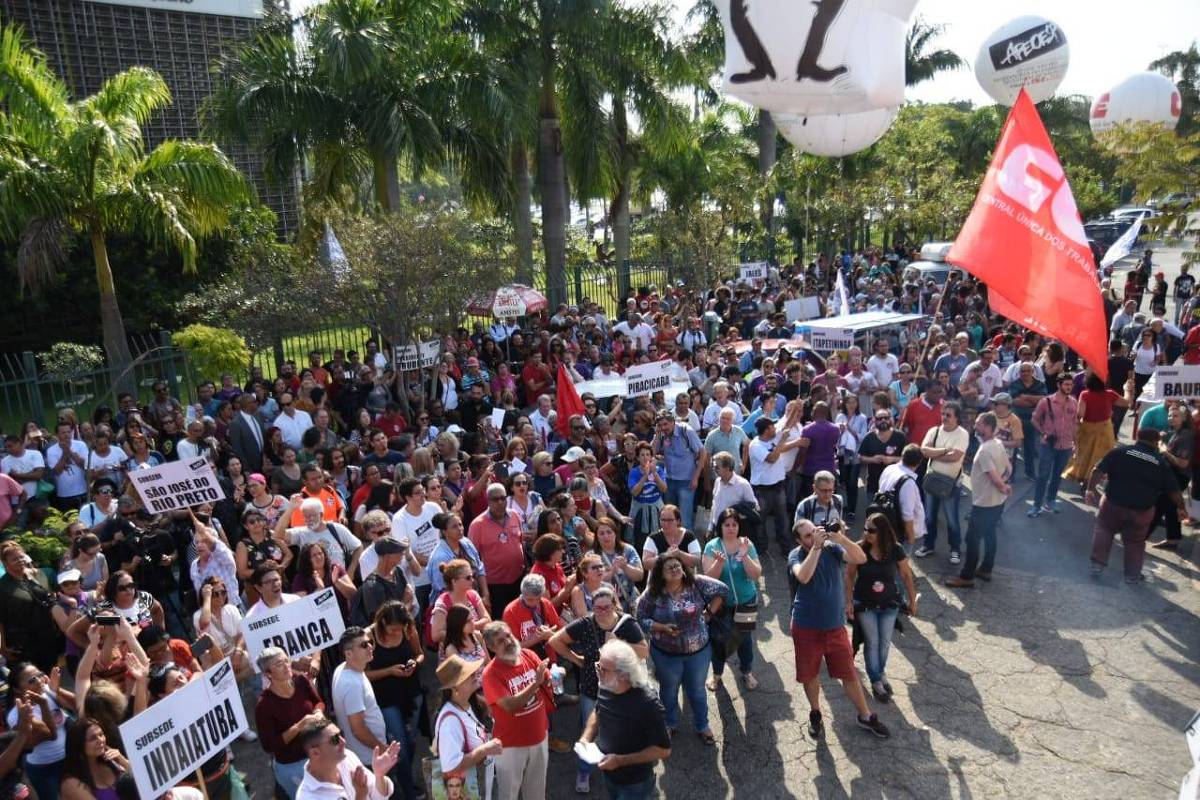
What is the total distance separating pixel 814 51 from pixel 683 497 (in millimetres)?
4308

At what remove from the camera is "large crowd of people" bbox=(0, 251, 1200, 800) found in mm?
5070

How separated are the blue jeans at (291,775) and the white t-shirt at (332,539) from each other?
2165 millimetres

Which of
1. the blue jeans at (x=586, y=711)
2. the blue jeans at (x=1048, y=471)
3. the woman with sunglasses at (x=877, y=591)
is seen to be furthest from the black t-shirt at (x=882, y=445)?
the blue jeans at (x=586, y=711)

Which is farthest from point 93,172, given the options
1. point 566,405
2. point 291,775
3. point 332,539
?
point 291,775

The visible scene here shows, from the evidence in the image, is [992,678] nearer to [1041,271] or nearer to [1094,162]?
[1041,271]

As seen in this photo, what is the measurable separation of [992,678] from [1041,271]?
10.9 ft

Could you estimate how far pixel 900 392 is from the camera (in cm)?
1076

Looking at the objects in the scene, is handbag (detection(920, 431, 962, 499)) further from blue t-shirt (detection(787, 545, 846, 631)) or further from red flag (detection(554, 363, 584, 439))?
red flag (detection(554, 363, 584, 439))

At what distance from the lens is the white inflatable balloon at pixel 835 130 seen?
13188 mm

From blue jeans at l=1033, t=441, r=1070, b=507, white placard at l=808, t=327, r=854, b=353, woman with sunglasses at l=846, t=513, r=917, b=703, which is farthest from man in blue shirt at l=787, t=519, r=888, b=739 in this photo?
white placard at l=808, t=327, r=854, b=353

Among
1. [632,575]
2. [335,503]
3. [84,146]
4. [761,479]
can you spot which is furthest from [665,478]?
[84,146]

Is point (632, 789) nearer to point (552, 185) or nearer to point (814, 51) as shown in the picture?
point (814, 51)

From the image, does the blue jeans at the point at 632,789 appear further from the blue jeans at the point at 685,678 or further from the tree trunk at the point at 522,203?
the tree trunk at the point at 522,203

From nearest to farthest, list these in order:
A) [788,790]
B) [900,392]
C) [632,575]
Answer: [788,790]
[632,575]
[900,392]
